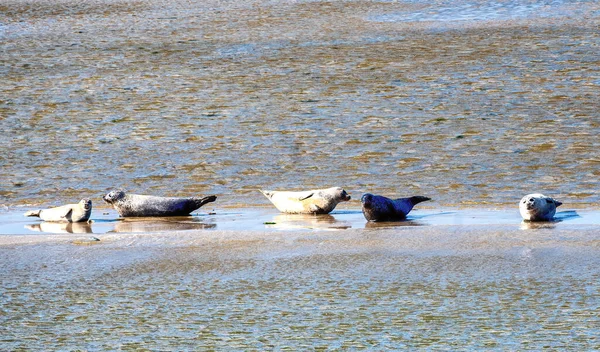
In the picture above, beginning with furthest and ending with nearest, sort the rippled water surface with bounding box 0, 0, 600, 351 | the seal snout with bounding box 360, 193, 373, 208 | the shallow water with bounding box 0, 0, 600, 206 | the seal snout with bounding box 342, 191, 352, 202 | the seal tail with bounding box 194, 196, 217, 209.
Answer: the shallow water with bounding box 0, 0, 600, 206 < the seal tail with bounding box 194, 196, 217, 209 < the seal snout with bounding box 342, 191, 352, 202 < the seal snout with bounding box 360, 193, 373, 208 < the rippled water surface with bounding box 0, 0, 600, 351

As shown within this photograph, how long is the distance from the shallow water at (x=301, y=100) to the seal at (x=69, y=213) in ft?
3.69

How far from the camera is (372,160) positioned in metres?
11.0

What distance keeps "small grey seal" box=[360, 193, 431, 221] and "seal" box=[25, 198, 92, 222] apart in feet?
6.49

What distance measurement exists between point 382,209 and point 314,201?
2.25 ft

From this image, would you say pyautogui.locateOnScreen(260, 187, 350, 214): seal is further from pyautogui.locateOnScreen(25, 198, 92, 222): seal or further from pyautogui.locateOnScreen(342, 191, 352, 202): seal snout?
pyautogui.locateOnScreen(25, 198, 92, 222): seal

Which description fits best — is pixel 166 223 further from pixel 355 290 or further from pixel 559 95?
pixel 559 95

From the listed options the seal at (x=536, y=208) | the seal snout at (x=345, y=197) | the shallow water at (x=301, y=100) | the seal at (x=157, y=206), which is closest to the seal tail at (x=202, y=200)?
the seal at (x=157, y=206)

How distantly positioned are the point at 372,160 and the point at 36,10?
323 inches

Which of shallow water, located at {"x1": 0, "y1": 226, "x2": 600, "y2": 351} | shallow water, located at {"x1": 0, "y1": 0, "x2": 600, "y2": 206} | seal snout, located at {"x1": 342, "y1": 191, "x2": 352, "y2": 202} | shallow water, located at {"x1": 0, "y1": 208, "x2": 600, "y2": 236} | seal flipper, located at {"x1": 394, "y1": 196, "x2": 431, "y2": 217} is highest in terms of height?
shallow water, located at {"x1": 0, "y1": 0, "x2": 600, "y2": 206}

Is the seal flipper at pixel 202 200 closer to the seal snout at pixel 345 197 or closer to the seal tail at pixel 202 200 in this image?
the seal tail at pixel 202 200

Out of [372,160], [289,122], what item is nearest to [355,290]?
[372,160]

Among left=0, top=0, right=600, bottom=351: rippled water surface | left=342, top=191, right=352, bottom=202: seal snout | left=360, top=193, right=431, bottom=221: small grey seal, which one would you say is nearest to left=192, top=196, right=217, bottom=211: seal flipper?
left=0, top=0, right=600, bottom=351: rippled water surface

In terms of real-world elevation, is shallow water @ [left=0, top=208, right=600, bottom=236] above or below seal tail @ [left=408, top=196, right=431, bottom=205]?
below

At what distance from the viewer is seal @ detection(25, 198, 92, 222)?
8844 mm
